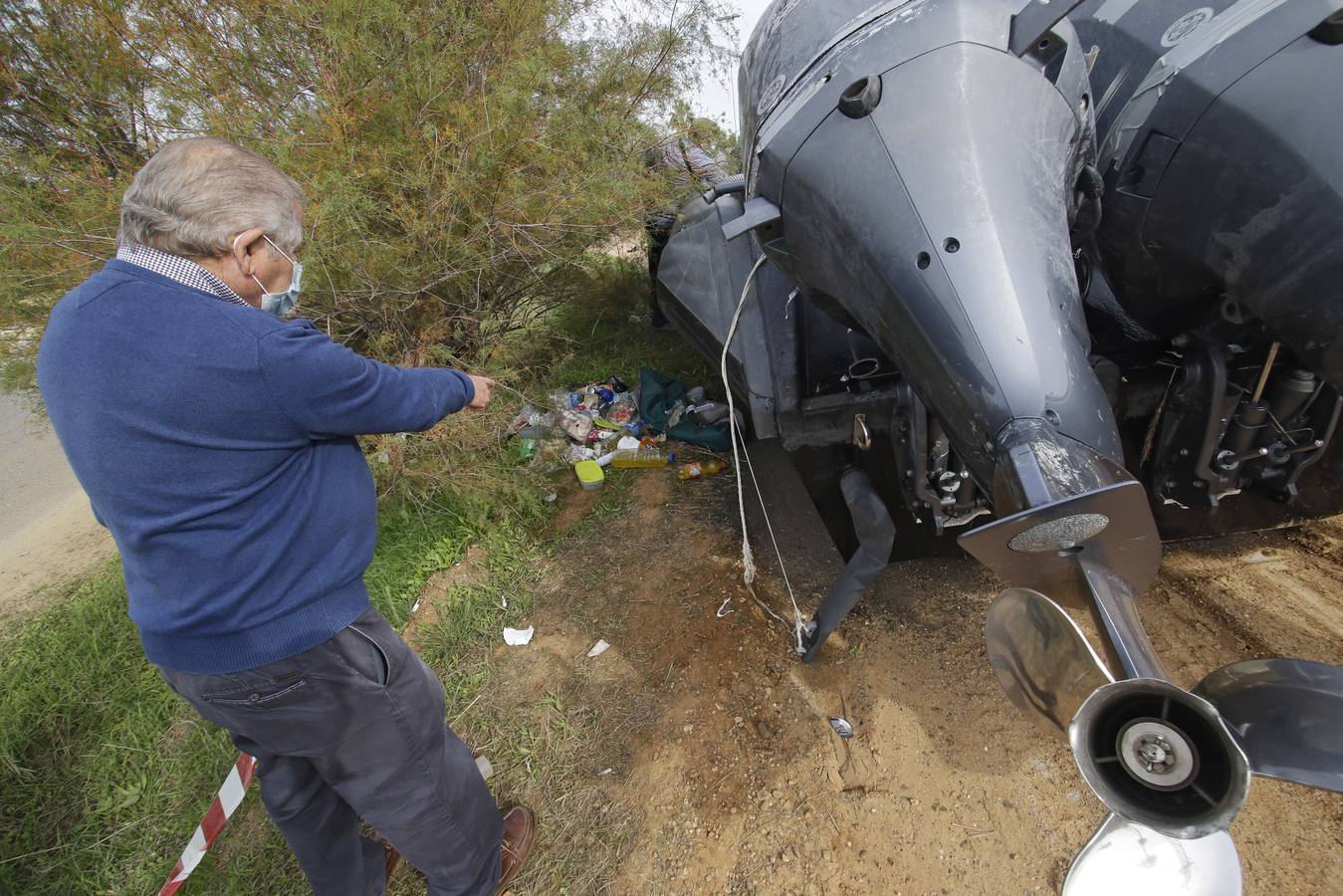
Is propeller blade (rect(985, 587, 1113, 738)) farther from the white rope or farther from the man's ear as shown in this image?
the man's ear

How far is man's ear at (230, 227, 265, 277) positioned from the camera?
1496 mm

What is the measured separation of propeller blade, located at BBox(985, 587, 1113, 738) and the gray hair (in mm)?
1803

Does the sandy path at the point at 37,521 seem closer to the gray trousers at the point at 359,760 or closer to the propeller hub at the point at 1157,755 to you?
the gray trousers at the point at 359,760

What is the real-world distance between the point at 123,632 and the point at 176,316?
3121 millimetres

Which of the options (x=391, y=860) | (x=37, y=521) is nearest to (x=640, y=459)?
(x=391, y=860)

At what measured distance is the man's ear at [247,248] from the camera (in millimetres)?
1496

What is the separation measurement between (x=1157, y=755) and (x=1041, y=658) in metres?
0.28

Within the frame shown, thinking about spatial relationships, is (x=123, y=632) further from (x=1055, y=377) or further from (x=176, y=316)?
(x=1055, y=377)

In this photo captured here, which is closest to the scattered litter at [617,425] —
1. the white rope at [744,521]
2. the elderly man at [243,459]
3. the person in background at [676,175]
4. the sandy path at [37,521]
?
the person in background at [676,175]

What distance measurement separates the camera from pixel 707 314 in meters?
3.37

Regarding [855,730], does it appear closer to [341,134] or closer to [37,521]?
[341,134]

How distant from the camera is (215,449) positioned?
1433 millimetres

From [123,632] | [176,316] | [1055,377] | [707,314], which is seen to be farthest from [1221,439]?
[123,632]

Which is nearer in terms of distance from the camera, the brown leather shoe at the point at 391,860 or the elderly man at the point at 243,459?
the elderly man at the point at 243,459
